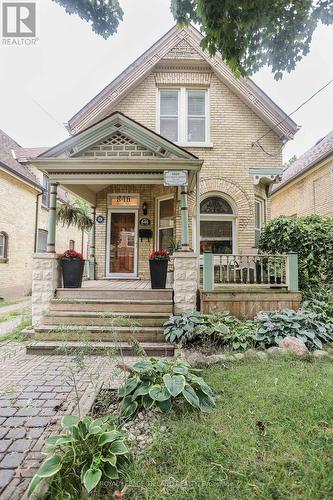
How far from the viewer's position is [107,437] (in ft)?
6.95

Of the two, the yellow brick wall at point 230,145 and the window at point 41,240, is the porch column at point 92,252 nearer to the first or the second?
the yellow brick wall at point 230,145

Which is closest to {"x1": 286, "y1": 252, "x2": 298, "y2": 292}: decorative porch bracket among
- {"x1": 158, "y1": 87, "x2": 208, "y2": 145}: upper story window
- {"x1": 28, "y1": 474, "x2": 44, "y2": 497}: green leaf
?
{"x1": 158, "y1": 87, "x2": 208, "y2": 145}: upper story window

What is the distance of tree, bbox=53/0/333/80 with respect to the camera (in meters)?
3.14

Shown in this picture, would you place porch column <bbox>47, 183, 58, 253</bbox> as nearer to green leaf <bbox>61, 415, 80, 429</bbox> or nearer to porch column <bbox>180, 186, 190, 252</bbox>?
porch column <bbox>180, 186, 190, 252</bbox>

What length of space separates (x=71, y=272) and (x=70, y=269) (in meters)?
0.07

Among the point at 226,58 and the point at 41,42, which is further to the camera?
the point at 41,42

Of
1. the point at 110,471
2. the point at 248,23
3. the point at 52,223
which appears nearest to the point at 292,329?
the point at 110,471

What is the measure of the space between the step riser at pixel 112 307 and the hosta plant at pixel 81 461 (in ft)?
11.9

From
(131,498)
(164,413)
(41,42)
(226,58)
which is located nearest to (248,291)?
(164,413)

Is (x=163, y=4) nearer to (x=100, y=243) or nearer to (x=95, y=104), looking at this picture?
(x=95, y=104)

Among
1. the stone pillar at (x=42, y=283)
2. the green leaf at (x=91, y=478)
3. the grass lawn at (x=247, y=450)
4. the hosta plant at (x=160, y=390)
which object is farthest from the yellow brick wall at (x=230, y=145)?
the green leaf at (x=91, y=478)

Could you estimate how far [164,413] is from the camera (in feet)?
9.08

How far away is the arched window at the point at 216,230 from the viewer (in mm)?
8836

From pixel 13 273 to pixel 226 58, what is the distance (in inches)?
464
